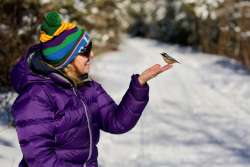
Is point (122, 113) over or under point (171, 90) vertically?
over

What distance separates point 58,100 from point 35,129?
27 centimetres

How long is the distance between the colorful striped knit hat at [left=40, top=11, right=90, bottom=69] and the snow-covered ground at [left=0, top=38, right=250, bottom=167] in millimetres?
3038

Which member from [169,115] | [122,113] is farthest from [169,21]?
[122,113]

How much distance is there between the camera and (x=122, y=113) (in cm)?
373

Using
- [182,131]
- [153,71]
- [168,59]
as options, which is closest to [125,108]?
[153,71]

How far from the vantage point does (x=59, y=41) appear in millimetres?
3465

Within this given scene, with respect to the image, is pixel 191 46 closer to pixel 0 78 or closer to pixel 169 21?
pixel 169 21

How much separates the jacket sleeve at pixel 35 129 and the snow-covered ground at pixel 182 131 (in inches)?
120

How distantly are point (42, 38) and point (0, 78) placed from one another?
7492mm

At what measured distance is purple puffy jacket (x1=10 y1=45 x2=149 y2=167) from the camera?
3.27m

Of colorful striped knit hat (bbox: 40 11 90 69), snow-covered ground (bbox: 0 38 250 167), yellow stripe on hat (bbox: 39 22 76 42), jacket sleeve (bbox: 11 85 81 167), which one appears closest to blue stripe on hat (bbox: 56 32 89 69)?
colorful striped knit hat (bbox: 40 11 90 69)

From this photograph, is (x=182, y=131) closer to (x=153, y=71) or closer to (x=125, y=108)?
(x=125, y=108)

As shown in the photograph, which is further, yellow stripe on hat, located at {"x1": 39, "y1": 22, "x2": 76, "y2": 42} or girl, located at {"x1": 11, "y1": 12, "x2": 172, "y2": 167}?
yellow stripe on hat, located at {"x1": 39, "y1": 22, "x2": 76, "y2": 42}

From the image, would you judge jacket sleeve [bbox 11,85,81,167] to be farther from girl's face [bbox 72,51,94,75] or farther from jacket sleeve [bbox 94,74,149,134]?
jacket sleeve [bbox 94,74,149,134]
